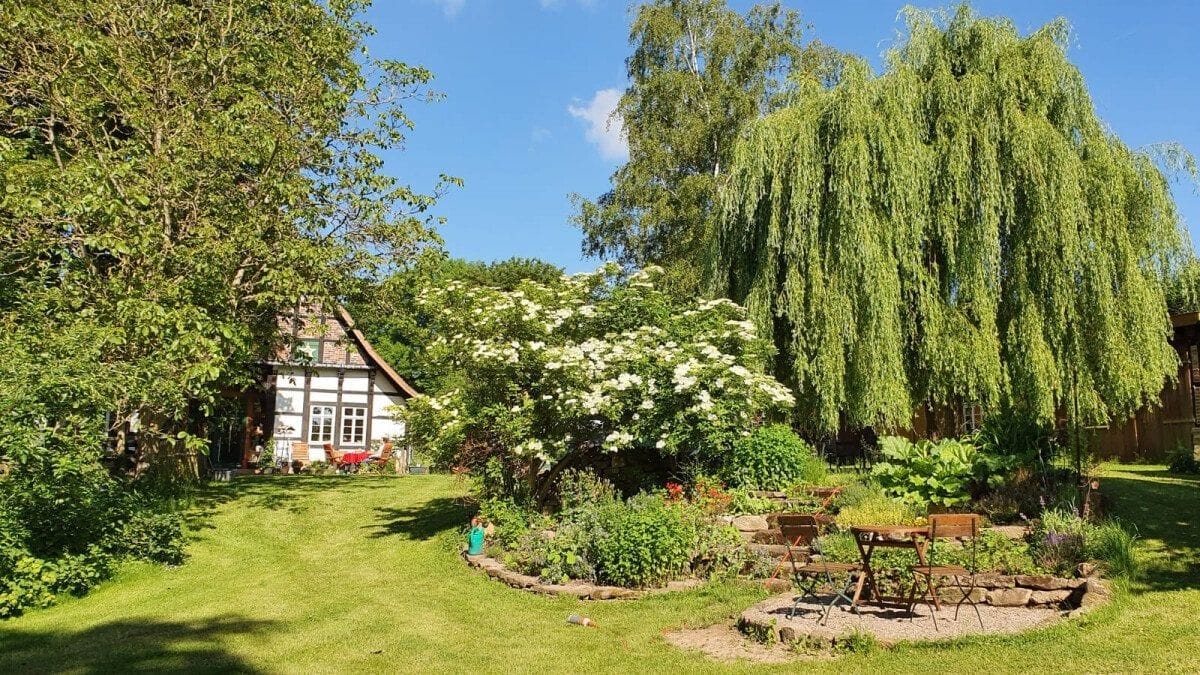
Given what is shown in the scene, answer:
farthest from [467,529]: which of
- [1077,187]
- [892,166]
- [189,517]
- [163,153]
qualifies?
[1077,187]

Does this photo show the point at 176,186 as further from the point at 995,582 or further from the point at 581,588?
the point at 995,582

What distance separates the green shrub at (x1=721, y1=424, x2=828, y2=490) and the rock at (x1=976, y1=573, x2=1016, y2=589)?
375cm

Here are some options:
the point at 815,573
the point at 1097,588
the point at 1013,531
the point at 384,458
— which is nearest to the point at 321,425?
the point at 384,458

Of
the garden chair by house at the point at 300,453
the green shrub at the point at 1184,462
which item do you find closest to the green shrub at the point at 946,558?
the green shrub at the point at 1184,462

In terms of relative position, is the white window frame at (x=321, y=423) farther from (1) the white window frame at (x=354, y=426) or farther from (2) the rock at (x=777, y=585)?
(2) the rock at (x=777, y=585)

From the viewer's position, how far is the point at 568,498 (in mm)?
10609

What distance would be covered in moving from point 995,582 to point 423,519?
9208 millimetres

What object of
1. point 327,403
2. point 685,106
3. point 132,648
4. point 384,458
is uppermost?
point 685,106

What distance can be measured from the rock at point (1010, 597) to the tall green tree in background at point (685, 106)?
48.8ft

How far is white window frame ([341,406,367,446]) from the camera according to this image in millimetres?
26016

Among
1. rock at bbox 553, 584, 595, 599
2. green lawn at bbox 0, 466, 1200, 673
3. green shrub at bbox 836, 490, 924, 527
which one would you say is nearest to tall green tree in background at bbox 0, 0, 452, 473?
green lawn at bbox 0, 466, 1200, 673

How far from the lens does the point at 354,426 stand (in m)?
26.1

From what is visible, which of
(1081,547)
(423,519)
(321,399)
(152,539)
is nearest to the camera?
(1081,547)

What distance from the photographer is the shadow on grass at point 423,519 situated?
41.6 ft
